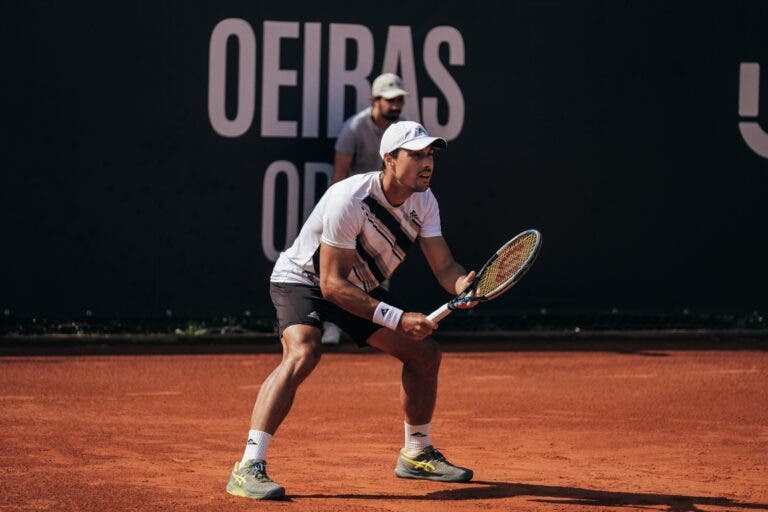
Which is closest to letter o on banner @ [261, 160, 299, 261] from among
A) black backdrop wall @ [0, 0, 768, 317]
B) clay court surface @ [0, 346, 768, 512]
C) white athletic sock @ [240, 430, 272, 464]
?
black backdrop wall @ [0, 0, 768, 317]

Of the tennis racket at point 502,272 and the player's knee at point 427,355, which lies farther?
the player's knee at point 427,355

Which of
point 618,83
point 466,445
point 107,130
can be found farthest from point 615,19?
point 466,445

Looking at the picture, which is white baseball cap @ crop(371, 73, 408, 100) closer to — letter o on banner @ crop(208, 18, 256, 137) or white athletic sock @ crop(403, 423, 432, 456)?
letter o on banner @ crop(208, 18, 256, 137)

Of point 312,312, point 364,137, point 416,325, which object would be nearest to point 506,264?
point 416,325

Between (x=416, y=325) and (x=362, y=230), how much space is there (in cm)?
→ 45

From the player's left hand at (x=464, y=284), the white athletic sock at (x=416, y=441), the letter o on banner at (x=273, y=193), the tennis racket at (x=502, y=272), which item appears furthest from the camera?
the letter o on banner at (x=273, y=193)

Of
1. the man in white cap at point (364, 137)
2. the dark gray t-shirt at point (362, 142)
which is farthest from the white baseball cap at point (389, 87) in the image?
the dark gray t-shirt at point (362, 142)

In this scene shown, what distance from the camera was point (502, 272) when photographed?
5.07 metres

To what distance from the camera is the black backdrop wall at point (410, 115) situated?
8.59 meters

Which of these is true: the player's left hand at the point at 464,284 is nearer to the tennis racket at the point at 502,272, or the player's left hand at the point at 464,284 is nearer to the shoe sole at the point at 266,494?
the tennis racket at the point at 502,272

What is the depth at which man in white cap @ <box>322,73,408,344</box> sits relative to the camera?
26.9 feet

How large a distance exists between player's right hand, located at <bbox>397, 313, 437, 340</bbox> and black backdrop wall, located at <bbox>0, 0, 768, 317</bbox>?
12.7 feet

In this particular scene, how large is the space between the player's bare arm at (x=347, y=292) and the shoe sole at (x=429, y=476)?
0.65m

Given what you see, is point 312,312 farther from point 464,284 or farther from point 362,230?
point 464,284
